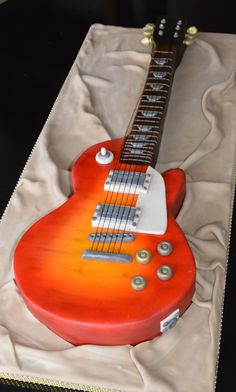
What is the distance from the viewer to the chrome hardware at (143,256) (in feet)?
3.08

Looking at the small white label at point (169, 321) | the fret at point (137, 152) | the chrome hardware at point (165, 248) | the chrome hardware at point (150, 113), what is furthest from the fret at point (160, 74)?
the small white label at point (169, 321)

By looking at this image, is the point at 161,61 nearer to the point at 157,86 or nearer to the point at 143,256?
the point at 157,86

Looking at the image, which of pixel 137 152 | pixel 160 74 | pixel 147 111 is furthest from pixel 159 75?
pixel 137 152

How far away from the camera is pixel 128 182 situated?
104 centimetres

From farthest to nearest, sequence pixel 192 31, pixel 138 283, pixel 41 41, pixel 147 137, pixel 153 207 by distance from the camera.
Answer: pixel 41 41, pixel 192 31, pixel 147 137, pixel 153 207, pixel 138 283

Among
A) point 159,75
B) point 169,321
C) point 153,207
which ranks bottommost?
point 169,321

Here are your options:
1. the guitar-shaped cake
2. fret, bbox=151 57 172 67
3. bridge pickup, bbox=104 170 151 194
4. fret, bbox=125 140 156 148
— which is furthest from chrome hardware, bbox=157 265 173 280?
fret, bbox=151 57 172 67

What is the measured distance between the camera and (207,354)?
0.95 metres

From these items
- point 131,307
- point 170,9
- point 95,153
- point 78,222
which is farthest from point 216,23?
point 131,307

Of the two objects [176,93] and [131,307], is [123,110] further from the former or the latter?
[131,307]

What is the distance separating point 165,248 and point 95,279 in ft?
0.40

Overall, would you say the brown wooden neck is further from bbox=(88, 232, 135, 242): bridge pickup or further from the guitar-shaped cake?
bbox=(88, 232, 135, 242): bridge pickup

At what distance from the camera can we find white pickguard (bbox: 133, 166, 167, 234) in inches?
38.6

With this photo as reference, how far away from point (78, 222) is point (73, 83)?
514mm
